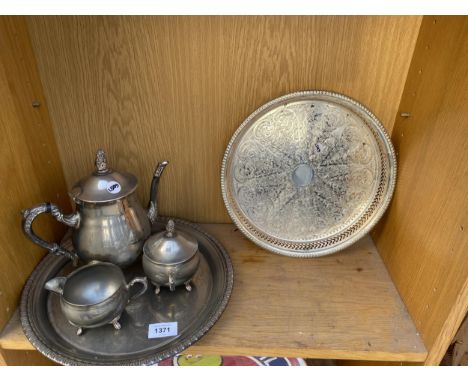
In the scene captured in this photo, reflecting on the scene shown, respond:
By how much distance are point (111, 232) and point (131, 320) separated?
0.50 feet

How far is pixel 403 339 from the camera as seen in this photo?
1.84 feet

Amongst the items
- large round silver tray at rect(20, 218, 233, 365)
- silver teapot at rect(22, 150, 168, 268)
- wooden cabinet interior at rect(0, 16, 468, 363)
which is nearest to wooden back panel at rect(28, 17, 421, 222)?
wooden cabinet interior at rect(0, 16, 468, 363)

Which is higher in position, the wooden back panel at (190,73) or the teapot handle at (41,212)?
the wooden back panel at (190,73)

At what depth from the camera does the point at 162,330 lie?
0.56m

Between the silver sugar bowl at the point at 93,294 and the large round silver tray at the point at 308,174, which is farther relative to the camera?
the large round silver tray at the point at 308,174

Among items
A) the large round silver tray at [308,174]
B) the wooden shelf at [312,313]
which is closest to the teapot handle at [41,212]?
the wooden shelf at [312,313]

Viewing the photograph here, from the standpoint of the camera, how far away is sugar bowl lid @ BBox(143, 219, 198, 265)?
1.92ft

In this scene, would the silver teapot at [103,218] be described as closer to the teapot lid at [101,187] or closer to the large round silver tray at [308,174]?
the teapot lid at [101,187]

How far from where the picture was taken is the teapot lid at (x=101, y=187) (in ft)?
1.89

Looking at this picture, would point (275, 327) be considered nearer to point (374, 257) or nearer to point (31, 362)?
point (374, 257)

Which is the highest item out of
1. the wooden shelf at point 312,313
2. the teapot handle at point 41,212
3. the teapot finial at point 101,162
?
the teapot finial at point 101,162

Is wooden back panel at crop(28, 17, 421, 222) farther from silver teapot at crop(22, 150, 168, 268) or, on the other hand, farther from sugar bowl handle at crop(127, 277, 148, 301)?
sugar bowl handle at crop(127, 277, 148, 301)

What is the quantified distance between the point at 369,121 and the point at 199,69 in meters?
0.33

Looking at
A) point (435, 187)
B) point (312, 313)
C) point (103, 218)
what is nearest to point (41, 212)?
point (103, 218)
